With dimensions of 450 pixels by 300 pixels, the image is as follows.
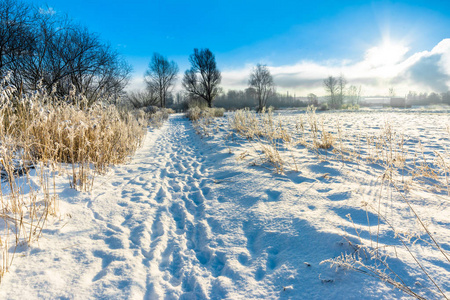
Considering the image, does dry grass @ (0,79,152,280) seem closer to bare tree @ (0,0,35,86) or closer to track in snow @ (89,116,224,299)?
track in snow @ (89,116,224,299)

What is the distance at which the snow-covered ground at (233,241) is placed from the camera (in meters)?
1.21

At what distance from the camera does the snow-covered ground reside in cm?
121

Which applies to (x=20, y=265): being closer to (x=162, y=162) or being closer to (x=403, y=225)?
(x=403, y=225)

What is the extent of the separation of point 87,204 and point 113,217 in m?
0.43

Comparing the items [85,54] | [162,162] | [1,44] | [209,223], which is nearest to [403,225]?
[209,223]

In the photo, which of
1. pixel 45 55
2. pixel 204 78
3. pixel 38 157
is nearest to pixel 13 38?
pixel 45 55

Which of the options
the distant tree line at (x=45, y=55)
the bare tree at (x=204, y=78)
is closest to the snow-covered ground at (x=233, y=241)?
the distant tree line at (x=45, y=55)

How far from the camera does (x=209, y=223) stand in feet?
6.68

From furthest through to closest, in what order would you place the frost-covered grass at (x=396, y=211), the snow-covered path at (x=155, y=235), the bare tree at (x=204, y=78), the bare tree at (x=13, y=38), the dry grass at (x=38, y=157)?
the bare tree at (x=204, y=78)
the bare tree at (x=13, y=38)
the dry grass at (x=38, y=157)
the snow-covered path at (x=155, y=235)
the frost-covered grass at (x=396, y=211)

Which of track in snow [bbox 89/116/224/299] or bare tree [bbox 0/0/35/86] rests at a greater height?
bare tree [bbox 0/0/35/86]

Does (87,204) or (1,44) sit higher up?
(1,44)

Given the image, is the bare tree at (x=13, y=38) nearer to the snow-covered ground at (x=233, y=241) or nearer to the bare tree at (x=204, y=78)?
the snow-covered ground at (x=233, y=241)

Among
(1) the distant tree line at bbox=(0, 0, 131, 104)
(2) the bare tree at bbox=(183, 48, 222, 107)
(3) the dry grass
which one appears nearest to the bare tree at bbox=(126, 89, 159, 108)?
(2) the bare tree at bbox=(183, 48, 222, 107)

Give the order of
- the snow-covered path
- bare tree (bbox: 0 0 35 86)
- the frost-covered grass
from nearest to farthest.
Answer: the frost-covered grass → the snow-covered path → bare tree (bbox: 0 0 35 86)
